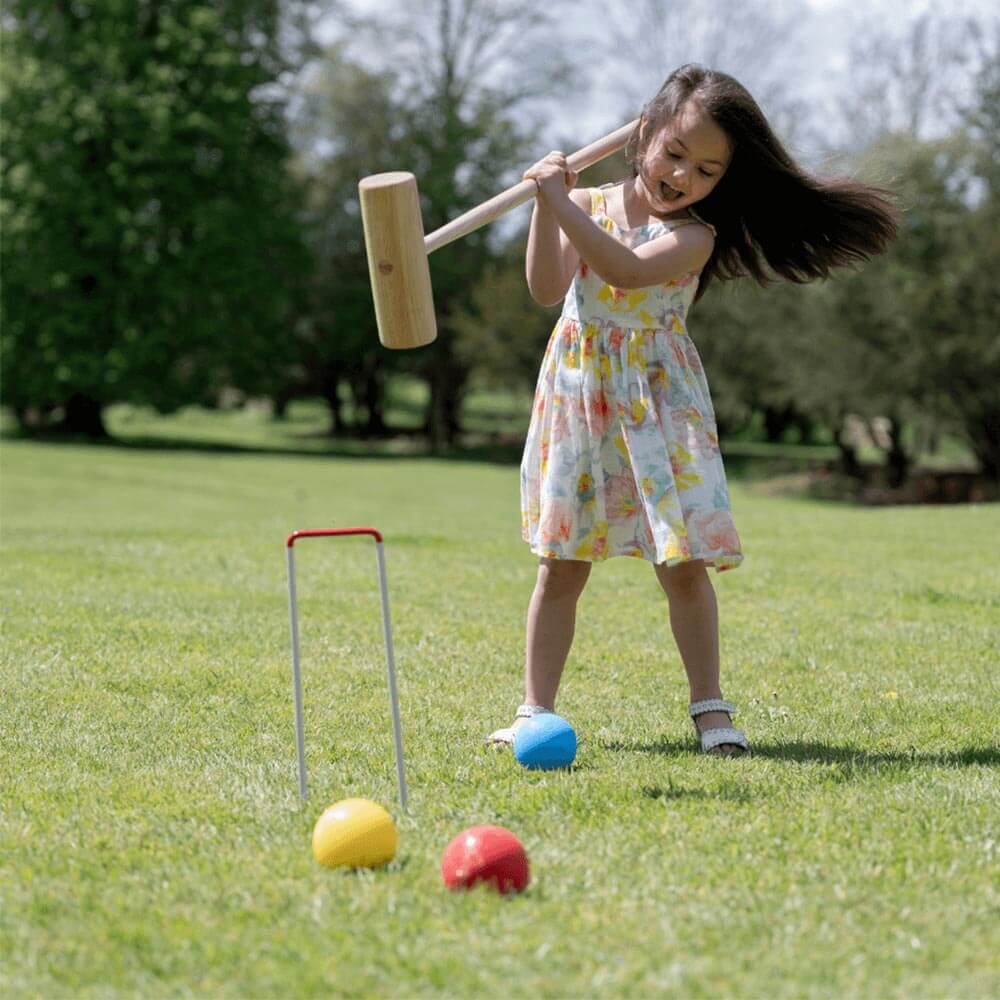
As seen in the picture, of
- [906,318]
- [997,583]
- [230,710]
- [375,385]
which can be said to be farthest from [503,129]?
[230,710]

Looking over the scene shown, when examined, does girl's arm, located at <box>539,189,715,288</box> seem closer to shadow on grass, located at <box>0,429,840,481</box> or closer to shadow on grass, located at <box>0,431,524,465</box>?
shadow on grass, located at <box>0,429,840,481</box>

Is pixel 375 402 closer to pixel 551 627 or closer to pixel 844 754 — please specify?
pixel 551 627

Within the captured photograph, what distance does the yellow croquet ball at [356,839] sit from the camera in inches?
118

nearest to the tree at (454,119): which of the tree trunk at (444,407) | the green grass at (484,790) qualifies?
the tree trunk at (444,407)

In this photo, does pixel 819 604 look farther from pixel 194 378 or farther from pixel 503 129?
pixel 503 129

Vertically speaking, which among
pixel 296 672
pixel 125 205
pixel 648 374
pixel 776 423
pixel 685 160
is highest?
pixel 125 205

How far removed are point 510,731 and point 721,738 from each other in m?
0.65

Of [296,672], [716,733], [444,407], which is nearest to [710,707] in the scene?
[716,733]

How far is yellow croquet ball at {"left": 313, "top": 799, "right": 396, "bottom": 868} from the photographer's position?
9.84 feet

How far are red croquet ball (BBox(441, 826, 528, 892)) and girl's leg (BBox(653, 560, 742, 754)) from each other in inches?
60.2

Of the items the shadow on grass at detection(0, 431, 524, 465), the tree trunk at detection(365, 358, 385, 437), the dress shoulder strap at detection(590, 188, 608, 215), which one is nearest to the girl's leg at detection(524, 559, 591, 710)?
the dress shoulder strap at detection(590, 188, 608, 215)

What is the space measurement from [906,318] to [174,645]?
68.1 feet

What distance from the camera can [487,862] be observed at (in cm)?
287

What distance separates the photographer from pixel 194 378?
105ft
